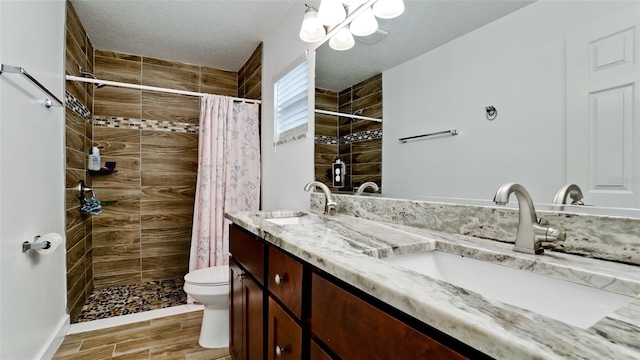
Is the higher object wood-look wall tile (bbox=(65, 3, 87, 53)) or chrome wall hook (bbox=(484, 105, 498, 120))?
wood-look wall tile (bbox=(65, 3, 87, 53))

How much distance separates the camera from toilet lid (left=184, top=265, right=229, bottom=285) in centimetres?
188

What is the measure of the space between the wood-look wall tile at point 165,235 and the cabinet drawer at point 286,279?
2.45 metres

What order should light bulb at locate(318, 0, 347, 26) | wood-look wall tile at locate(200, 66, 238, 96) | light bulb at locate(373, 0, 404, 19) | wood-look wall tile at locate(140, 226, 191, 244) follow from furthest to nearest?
1. wood-look wall tile at locate(200, 66, 238, 96)
2. wood-look wall tile at locate(140, 226, 191, 244)
3. light bulb at locate(318, 0, 347, 26)
4. light bulb at locate(373, 0, 404, 19)

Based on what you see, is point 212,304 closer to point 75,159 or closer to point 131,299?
point 131,299

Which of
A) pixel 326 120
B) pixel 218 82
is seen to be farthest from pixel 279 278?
pixel 218 82

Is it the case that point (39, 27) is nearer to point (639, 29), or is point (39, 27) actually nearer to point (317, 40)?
point (317, 40)

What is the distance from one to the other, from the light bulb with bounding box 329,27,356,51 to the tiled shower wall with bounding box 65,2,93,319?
1859 millimetres

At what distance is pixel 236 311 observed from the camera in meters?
1.52

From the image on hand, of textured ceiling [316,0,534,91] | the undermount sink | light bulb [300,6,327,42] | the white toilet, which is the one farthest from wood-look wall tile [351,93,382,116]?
the white toilet

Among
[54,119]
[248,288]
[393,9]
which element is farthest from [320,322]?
[54,119]

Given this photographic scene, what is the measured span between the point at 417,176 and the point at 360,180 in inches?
15.1

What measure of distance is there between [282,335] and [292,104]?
5.14 ft

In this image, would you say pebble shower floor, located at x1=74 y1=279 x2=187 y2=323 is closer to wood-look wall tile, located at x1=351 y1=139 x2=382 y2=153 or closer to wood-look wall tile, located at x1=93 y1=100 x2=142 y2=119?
wood-look wall tile, located at x1=93 y1=100 x2=142 y2=119

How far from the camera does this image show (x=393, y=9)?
1346 millimetres
